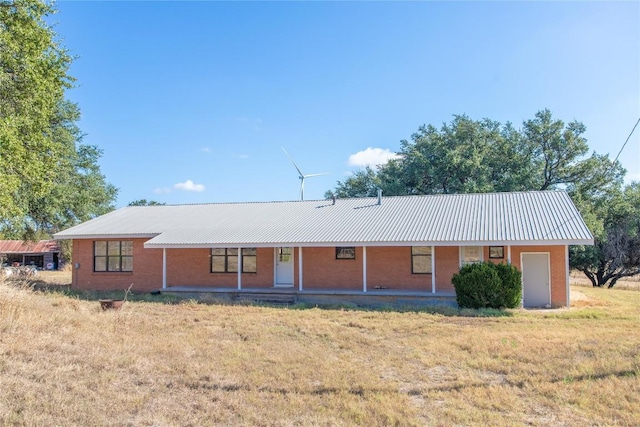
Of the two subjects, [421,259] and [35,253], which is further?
[35,253]

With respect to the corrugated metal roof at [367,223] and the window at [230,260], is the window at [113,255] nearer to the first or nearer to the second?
the corrugated metal roof at [367,223]

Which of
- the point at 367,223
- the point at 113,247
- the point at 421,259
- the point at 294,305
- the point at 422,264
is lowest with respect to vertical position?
the point at 294,305

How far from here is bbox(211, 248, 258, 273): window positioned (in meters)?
19.5

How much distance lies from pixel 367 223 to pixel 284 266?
3.74m

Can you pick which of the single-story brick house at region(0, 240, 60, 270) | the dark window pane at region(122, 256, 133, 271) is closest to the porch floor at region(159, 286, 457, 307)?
the dark window pane at region(122, 256, 133, 271)

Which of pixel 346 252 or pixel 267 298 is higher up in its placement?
pixel 346 252

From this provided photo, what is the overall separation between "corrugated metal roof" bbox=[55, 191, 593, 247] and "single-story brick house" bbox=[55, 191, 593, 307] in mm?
44

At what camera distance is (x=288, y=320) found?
12.6 m

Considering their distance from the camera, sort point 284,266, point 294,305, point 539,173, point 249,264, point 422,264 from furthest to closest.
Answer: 1. point 539,173
2. point 249,264
3. point 284,266
4. point 422,264
5. point 294,305

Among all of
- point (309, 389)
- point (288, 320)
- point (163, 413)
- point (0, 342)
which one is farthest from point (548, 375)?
point (0, 342)

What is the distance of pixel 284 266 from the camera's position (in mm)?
19250

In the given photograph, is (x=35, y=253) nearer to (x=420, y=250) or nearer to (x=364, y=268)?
(x=364, y=268)

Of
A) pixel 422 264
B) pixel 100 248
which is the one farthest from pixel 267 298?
pixel 100 248

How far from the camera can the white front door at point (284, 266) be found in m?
19.1
